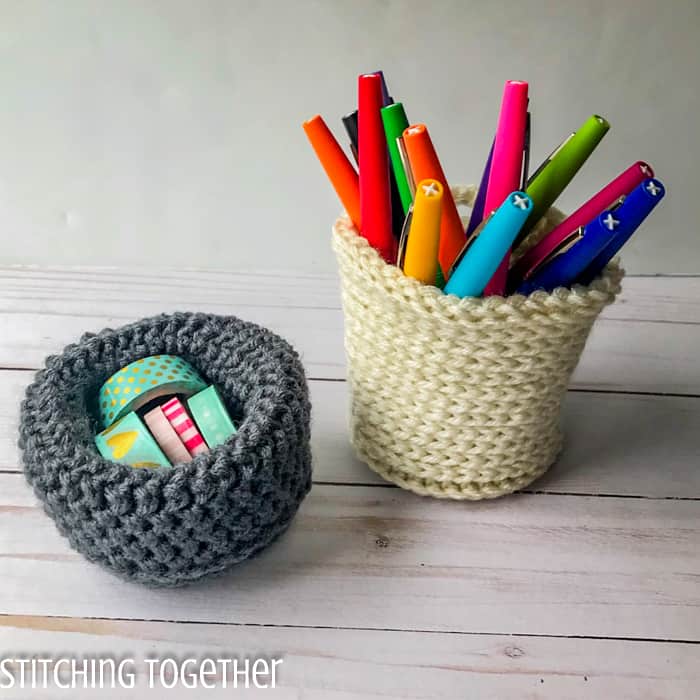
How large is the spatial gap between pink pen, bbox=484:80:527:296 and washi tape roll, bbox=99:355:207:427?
0.17 metres

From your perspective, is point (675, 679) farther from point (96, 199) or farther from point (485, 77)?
point (96, 199)

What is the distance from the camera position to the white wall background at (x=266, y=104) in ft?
1.89

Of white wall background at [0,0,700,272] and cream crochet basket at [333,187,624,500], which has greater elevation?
white wall background at [0,0,700,272]

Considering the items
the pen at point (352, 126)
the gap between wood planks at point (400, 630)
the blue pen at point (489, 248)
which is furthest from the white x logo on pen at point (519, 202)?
the gap between wood planks at point (400, 630)

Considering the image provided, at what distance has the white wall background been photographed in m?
0.58

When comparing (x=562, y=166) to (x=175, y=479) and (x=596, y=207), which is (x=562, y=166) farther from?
(x=175, y=479)

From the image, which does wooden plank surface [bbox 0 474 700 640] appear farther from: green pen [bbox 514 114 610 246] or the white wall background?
the white wall background

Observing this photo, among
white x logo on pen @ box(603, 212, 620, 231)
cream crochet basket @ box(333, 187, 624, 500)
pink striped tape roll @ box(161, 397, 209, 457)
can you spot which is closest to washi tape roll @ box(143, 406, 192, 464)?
pink striped tape roll @ box(161, 397, 209, 457)

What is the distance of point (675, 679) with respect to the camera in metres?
0.38

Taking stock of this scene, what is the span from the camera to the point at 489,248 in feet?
1.18

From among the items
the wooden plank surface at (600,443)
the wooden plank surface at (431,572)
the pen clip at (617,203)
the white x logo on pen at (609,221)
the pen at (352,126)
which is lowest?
the wooden plank surface at (431,572)

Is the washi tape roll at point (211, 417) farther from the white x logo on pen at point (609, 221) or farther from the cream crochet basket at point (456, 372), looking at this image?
the white x logo on pen at point (609, 221)

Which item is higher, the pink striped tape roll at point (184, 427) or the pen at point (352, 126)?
the pen at point (352, 126)

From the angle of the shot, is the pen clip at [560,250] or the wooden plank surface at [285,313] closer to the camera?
the pen clip at [560,250]
